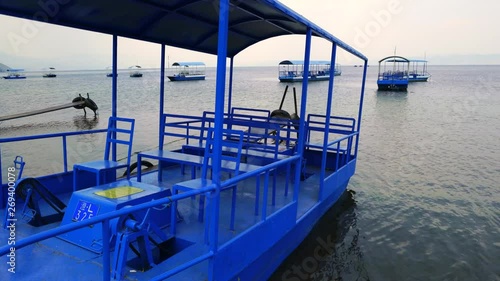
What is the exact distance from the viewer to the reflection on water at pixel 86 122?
928 inches

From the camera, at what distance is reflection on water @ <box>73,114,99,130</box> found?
23569mm

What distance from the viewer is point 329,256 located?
22.0 feet

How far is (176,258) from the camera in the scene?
3.62 meters

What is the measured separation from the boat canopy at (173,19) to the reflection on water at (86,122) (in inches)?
739

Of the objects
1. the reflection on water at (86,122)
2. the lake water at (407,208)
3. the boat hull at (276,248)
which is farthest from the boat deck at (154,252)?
the reflection on water at (86,122)

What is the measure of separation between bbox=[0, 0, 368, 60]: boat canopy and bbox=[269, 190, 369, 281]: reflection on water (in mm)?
3716

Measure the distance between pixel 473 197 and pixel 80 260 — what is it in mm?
10570

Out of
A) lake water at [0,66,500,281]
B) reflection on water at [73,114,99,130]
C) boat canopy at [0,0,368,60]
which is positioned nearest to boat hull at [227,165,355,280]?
lake water at [0,66,500,281]

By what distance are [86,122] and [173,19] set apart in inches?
888

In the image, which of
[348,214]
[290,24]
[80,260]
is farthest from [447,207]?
[80,260]

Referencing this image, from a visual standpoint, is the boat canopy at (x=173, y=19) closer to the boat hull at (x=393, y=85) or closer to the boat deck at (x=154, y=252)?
the boat deck at (x=154, y=252)

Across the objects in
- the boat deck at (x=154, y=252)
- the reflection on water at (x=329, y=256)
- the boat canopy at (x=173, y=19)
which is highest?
the boat canopy at (x=173, y=19)

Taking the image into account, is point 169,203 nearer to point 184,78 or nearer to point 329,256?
point 329,256

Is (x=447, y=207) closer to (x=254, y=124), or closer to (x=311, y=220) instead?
(x=311, y=220)
